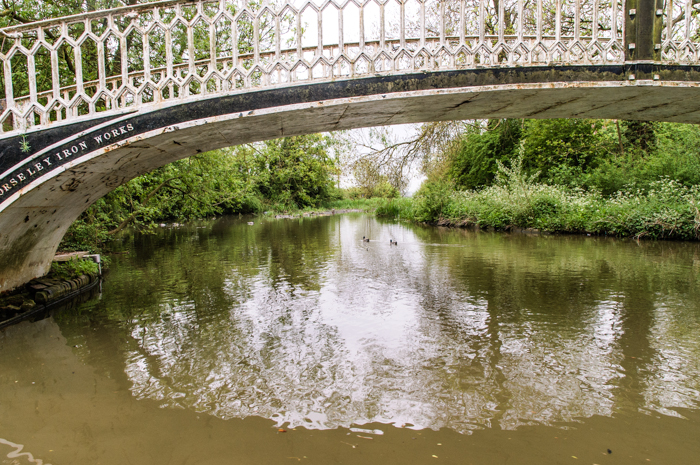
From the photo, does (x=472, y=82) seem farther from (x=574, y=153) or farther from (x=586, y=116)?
(x=574, y=153)

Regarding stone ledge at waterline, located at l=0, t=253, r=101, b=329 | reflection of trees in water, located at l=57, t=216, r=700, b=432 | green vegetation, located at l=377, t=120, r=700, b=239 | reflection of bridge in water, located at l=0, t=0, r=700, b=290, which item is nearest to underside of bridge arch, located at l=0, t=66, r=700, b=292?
reflection of bridge in water, located at l=0, t=0, r=700, b=290

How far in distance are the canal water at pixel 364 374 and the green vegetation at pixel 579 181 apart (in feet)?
27.5

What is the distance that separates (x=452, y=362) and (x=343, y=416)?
1679 mm

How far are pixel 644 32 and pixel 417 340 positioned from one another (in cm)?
509

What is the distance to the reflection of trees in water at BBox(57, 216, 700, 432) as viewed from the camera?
13.4 ft

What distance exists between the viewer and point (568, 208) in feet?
65.4

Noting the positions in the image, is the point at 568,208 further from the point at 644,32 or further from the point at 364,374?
the point at 364,374

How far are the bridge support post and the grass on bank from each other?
11756 millimetres

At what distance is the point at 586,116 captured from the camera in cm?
740

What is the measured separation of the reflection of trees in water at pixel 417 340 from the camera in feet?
13.4

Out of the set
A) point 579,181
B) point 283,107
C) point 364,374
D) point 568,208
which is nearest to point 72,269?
point 283,107

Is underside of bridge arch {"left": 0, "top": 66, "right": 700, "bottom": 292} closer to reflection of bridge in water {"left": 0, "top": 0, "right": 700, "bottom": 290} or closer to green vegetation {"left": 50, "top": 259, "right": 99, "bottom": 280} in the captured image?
reflection of bridge in water {"left": 0, "top": 0, "right": 700, "bottom": 290}

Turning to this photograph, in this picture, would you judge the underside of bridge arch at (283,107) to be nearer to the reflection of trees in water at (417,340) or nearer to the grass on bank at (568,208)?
the reflection of trees in water at (417,340)

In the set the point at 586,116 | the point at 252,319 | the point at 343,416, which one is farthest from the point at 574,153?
the point at 343,416
